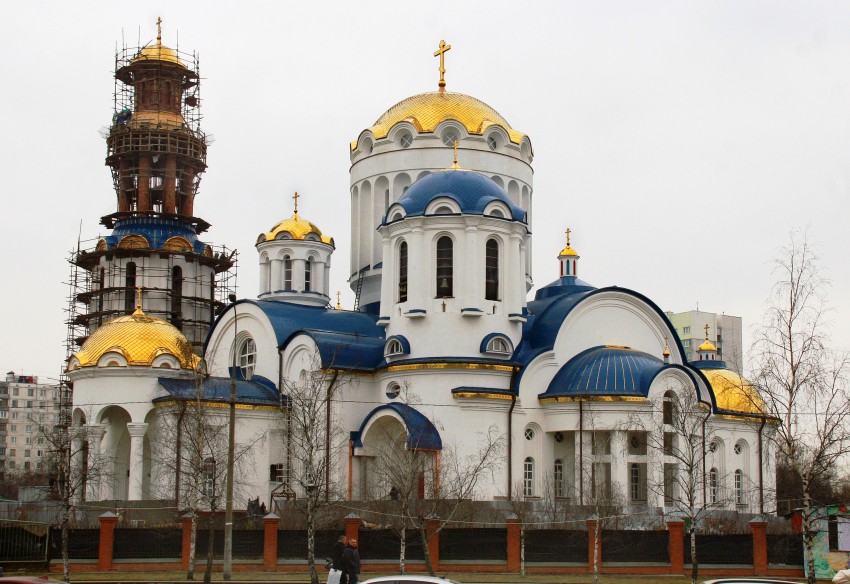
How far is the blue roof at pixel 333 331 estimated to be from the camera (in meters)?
37.1

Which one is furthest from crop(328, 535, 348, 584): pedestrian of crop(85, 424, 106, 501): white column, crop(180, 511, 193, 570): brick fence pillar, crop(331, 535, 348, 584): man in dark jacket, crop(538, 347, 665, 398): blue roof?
crop(85, 424, 106, 501): white column

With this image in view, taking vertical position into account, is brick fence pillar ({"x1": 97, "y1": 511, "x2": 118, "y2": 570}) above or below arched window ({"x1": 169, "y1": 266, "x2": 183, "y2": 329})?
below

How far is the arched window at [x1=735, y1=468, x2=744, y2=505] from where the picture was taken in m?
40.5

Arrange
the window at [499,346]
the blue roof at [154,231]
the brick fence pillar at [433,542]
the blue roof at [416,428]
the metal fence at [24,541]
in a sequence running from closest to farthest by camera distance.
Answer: the metal fence at [24,541] < the brick fence pillar at [433,542] < the blue roof at [416,428] < the window at [499,346] < the blue roof at [154,231]

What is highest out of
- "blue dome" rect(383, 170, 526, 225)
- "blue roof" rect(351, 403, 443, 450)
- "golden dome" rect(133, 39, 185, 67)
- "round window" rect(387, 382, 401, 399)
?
"golden dome" rect(133, 39, 185, 67)

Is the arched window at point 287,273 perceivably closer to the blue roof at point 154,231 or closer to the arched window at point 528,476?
the blue roof at point 154,231

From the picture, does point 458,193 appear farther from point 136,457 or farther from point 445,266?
point 136,457

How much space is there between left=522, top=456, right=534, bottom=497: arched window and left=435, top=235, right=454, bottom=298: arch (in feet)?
17.1

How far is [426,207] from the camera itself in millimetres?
36719

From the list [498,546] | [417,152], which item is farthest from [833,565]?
[417,152]

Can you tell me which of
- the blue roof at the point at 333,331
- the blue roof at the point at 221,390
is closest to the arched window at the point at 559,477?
the blue roof at the point at 333,331

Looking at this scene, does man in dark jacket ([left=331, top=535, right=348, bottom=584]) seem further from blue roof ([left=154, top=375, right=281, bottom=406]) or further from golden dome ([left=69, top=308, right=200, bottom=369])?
golden dome ([left=69, top=308, right=200, bottom=369])

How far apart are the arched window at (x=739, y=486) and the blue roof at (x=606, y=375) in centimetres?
625

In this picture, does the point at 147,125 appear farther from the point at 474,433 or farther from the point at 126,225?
the point at 474,433
